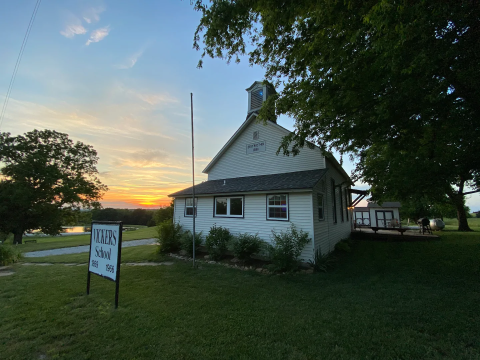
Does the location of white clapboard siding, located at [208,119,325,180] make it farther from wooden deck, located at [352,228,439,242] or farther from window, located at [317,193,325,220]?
wooden deck, located at [352,228,439,242]

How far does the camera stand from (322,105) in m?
6.32

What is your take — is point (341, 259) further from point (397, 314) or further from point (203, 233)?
point (203, 233)

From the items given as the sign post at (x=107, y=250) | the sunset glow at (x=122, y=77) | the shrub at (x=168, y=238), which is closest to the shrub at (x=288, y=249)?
the sunset glow at (x=122, y=77)

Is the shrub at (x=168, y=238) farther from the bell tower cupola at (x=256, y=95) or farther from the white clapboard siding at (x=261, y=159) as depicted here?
the bell tower cupola at (x=256, y=95)

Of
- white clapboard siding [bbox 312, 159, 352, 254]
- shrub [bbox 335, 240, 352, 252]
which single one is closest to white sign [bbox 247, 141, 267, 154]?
white clapboard siding [bbox 312, 159, 352, 254]

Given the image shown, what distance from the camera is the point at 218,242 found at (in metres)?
9.95

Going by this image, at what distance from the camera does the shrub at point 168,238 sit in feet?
36.7

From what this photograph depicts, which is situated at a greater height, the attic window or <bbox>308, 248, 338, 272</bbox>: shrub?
the attic window

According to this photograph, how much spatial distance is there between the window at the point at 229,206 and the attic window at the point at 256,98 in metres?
6.78

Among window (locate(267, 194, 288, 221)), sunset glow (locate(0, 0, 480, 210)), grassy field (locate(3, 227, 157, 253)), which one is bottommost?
grassy field (locate(3, 227, 157, 253))

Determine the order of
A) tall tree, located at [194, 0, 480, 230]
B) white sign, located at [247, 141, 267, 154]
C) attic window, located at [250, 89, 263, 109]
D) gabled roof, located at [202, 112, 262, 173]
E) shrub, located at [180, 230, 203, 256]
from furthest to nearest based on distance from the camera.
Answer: attic window, located at [250, 89, 263, 109] < gabled roof, located at [202, 112, 262, 173] < white sign, located at [247, 141, 267, 154] < shrub, located at [180, 230, 203, 256] < tall tree, located at [194, 0, 480, 230]

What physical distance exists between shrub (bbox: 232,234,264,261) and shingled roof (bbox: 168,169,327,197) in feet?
7.46

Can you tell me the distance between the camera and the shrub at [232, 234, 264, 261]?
8.94 meters

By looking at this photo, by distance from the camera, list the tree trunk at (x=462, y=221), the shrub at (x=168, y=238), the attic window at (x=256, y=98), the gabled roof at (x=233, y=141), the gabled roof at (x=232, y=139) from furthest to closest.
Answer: the tree trunk at (x=462, y=221) < the attic window at (x=256, y=98) < the gabled roof at (x=232, y=139) < the gabled roof at (x=233, y=141) < the shrub at (x=168, y=238)
